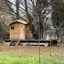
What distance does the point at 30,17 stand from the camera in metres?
25.1

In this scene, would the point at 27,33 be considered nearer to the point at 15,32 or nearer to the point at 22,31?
the point at 22,31

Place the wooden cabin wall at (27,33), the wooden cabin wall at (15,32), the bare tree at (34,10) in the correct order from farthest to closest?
the wooden cabin wall at (27,33)
the wooden cabin wall at (15,32)
the bare tree at (34,10)

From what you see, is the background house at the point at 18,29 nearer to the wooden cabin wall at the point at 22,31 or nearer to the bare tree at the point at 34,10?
the wooden cabin wall at the point at 22,31

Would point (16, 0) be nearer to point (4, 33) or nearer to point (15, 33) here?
point (15, 33)

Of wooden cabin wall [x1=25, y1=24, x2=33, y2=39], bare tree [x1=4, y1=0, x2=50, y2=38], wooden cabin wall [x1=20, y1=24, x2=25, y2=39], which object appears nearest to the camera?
bare tree [x1=4, y1=0, x2=50, y2=38]

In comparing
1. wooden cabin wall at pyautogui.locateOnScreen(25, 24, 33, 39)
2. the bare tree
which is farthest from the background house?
the bare tree

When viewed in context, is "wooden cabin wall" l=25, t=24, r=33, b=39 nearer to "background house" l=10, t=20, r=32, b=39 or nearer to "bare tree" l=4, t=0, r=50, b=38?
"background house" l=10, t=20, r=32, b=39

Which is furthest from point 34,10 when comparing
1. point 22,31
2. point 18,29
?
point 22,31

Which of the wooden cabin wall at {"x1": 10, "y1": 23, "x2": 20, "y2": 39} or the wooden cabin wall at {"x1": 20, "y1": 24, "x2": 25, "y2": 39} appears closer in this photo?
the wooden cabin wall at {"x1": 10, "y1": 23, "x2": 20, "y2": 39}

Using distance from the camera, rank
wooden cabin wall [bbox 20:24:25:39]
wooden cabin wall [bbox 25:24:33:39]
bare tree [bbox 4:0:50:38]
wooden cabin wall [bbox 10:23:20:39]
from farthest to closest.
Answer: wooden cabin wall [bbox 25:24:33:39] → wooden cabin wall [bbox 20:24:25:39] → wooden cabin wall [bbox 10:23:20:39] → bare tree [bbox 4:0:50:38]

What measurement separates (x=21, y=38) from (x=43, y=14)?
13.0ft

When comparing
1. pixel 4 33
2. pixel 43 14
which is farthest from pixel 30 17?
pixel 4 33

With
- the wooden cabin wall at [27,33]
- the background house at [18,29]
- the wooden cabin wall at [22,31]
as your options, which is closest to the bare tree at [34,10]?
the background house at [18,29]

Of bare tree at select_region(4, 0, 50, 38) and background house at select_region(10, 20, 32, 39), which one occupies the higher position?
bare tree at select_region(4, 0, 50, 38)
